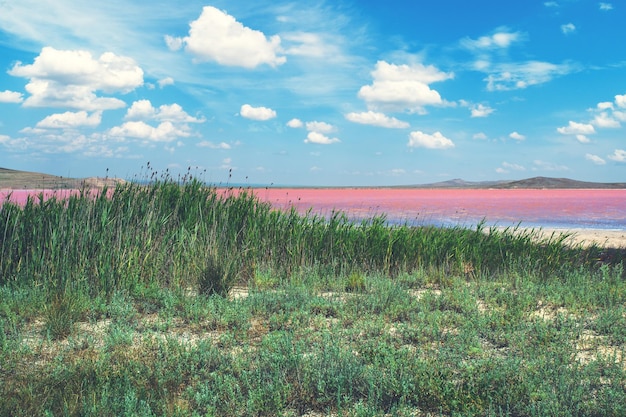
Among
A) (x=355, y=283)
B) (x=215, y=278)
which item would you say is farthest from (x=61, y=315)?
(x=355, y=283)

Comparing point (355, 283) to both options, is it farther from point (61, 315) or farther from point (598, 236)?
point (598, 236)

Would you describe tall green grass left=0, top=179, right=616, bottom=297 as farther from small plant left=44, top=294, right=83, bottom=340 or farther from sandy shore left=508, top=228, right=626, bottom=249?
sandy shore left=508, top=228, right=626, bottom=249

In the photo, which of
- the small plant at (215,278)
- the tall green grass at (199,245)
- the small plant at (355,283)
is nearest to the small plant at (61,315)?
the tall green grass at (199,245)

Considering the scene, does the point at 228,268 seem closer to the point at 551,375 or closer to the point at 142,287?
the point at 142,287

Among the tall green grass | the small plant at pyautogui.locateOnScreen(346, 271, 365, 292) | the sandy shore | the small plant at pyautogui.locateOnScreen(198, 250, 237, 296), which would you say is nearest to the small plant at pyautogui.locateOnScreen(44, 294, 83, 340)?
the tall green grass

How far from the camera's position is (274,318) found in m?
5.84

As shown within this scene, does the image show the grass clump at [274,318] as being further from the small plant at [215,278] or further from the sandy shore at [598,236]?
the sandy shore at [598,236]

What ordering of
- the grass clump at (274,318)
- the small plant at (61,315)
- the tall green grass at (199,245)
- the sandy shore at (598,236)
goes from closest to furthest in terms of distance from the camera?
the grass clump at (274,318), the small plant at (61,315), the tall green grass at (199,245), the sandy shore at (598,236)

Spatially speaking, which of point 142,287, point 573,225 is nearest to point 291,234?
point 142,287

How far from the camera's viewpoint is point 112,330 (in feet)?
17.9

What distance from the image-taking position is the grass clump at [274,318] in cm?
405

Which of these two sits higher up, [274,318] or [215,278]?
[215,278]

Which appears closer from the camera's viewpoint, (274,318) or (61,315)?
(61,315)

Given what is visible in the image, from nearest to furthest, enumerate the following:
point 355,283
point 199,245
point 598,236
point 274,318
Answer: point 274,318
point 355,283
point 199,245
point 598,236
